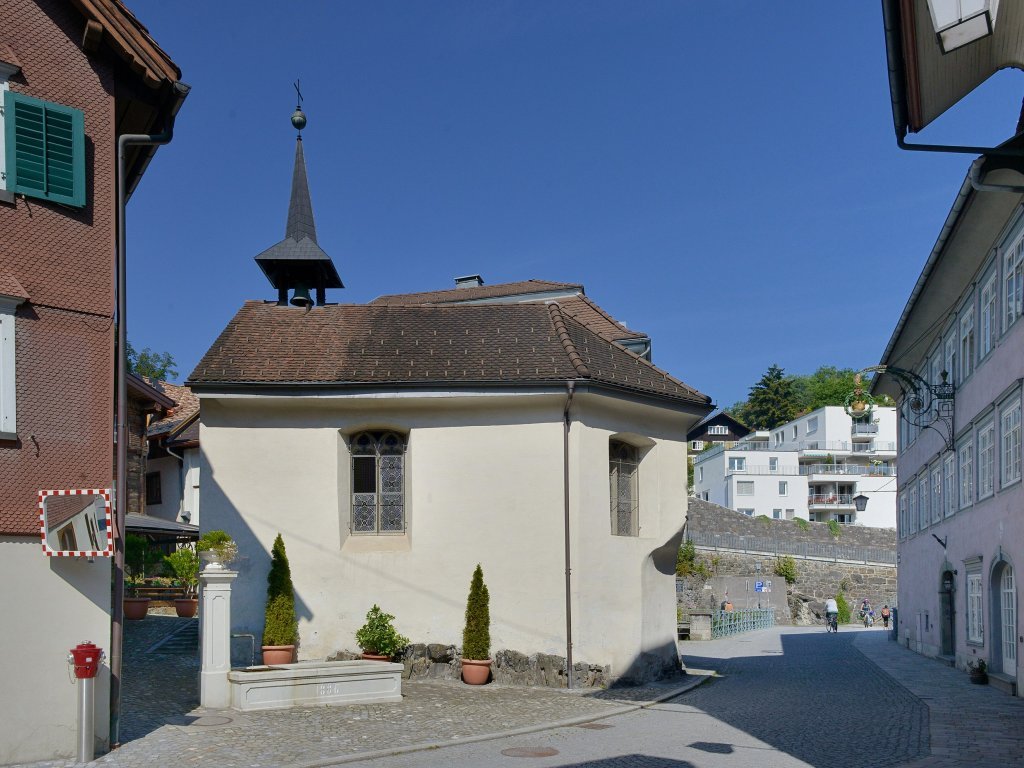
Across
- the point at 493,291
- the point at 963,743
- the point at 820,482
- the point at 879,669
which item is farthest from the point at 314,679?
the point at 820,482

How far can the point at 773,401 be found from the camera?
358 feet

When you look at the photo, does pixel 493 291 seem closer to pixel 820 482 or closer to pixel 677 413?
pixel 677 413

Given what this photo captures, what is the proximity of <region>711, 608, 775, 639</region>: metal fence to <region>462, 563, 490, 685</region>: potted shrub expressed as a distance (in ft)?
67.3

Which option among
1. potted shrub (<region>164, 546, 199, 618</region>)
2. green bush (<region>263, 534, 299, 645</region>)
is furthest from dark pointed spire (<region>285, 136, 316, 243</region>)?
potted shrub (<region>164, 546, 199, 618</region>)

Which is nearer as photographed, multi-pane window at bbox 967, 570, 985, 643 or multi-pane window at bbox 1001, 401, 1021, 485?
multi-pane window at bbox 1001, 401, 1021, 485

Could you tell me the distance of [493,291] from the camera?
35.0 metres

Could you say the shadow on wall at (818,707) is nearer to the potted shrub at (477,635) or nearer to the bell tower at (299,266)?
the potted shrub at (477,635)

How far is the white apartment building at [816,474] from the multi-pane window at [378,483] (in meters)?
59.9

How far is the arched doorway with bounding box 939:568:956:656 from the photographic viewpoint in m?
25.5

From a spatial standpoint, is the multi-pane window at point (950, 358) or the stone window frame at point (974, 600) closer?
the stone window frame at point (974, 600)

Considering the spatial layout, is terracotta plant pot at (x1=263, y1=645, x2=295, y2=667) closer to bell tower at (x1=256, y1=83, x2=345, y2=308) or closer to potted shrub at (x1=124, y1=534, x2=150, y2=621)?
bell tower at (x1=256, y1=83, x2=345, y2=308)

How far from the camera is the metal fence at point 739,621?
37.3 meters

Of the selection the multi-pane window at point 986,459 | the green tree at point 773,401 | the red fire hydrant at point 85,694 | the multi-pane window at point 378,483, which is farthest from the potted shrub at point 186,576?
the green tree at point 773,401

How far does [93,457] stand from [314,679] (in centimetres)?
504
